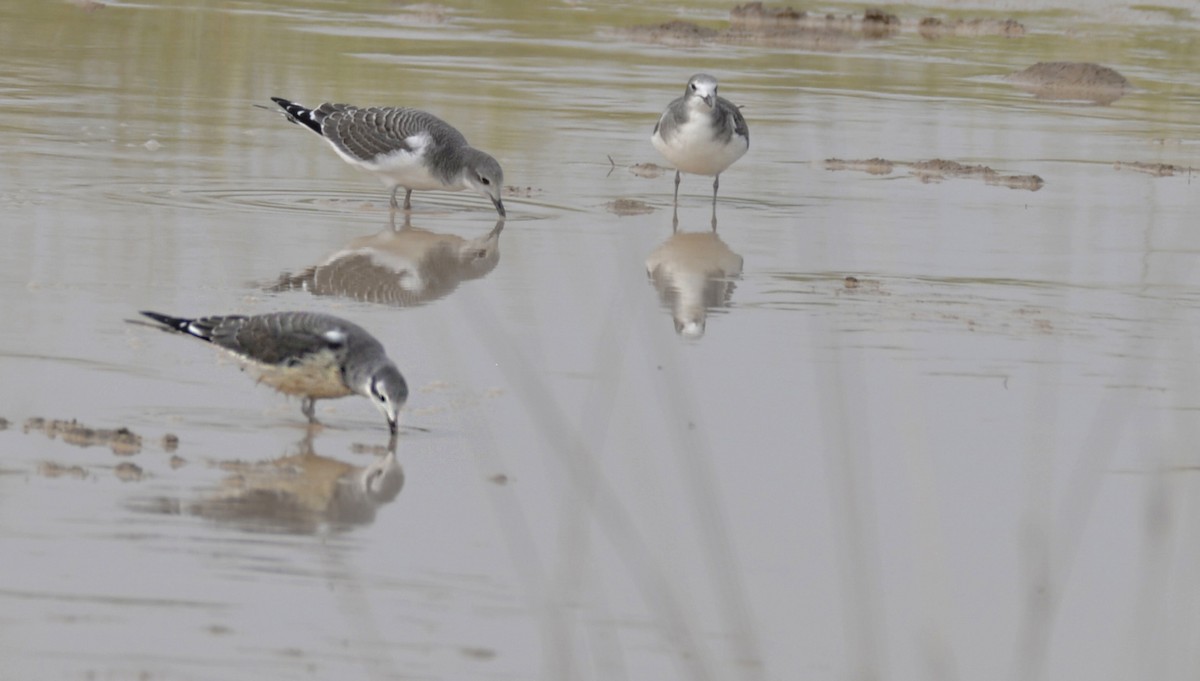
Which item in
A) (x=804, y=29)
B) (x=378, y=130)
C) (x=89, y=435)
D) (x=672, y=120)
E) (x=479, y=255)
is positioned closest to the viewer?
(x=89, y=435)

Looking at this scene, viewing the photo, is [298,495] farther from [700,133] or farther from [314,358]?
[700,133]

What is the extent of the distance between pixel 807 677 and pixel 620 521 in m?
0.89

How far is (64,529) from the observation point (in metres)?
5.53

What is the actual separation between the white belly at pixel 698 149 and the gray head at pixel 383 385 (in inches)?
212

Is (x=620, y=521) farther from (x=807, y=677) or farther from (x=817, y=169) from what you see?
(x=817, y=169)

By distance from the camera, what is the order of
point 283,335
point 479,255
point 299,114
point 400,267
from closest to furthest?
point 283,335 → point 400,267 → point 479,255 → point 299,114

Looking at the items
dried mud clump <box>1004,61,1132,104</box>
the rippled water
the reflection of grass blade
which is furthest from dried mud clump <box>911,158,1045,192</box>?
dried mud clump <box>1004,61,1132,104</box>

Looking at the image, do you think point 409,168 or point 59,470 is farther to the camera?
point 409,168

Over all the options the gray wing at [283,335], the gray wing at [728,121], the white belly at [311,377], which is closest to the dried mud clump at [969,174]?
the gray wing at [728,121]

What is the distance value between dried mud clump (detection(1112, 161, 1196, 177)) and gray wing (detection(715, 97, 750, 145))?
310cm

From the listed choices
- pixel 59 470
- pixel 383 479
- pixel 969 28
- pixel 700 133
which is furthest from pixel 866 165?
pixel 969 28

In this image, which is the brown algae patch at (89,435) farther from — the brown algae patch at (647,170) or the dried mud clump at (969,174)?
the dried mud clump at (969,174)

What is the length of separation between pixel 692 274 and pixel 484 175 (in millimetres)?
1895

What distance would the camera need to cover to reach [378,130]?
39.0 ft
